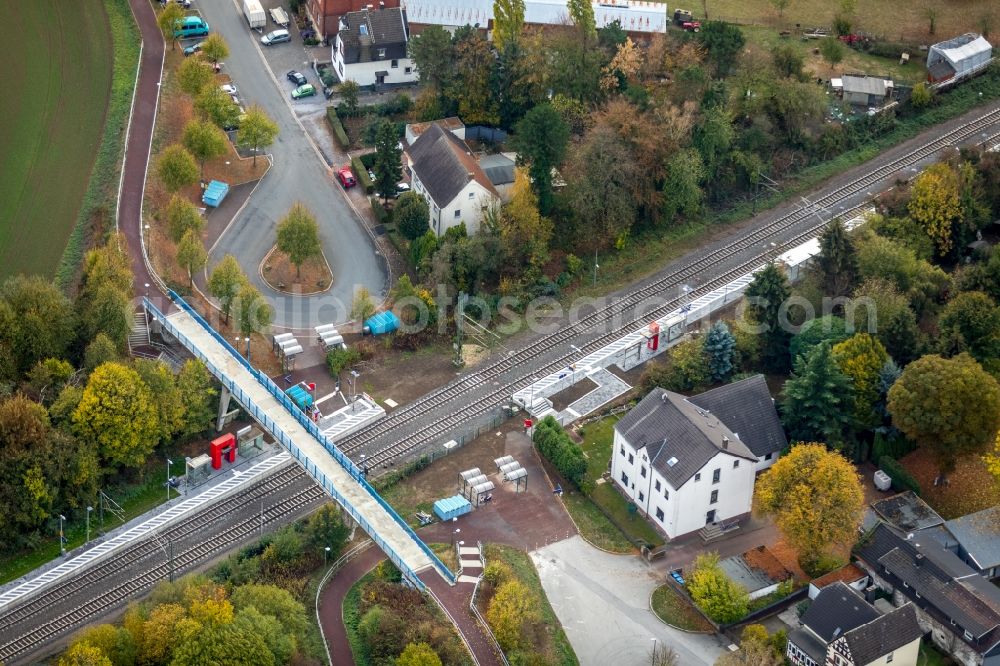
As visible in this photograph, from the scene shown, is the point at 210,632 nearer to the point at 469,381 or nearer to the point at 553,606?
the point at 553,606

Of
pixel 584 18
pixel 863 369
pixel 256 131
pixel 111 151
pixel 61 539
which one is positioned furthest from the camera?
pixel 584 18

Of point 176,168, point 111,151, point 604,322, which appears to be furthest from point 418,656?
point 111,151

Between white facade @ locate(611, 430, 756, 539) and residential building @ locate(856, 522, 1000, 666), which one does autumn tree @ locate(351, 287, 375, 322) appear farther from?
residential building @ locate(856, 522, 1000, 666)

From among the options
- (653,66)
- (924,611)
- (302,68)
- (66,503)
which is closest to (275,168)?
(302,68)

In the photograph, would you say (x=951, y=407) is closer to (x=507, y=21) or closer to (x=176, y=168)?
(x=507, y=21)

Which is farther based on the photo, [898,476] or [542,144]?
[542,144]

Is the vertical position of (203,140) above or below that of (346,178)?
above

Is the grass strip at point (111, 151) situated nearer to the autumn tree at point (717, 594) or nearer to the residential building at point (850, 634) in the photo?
the autumn tree at point (717, 594)
